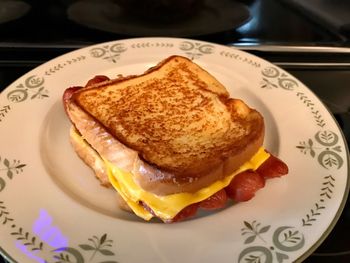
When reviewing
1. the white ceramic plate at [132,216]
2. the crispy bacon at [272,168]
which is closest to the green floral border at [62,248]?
the white ceramic plate at [132,216]

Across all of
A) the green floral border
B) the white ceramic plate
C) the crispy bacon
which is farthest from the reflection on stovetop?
the green floral border

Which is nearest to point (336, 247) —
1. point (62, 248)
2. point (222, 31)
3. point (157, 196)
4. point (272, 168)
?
point (272, 168)

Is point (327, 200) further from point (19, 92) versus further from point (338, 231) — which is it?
point (19, 92)

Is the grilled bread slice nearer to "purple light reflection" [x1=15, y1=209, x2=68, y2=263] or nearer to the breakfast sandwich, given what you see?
the breakfast sandwich

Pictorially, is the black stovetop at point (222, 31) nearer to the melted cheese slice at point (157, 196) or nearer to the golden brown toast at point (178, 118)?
the golden brown toast at point (178, 118)

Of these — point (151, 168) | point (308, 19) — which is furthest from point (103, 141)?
point (308, 19)

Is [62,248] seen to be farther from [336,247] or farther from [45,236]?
[336,247]
